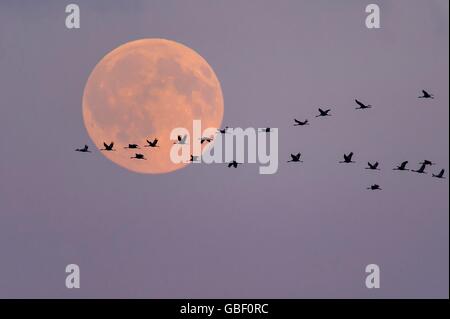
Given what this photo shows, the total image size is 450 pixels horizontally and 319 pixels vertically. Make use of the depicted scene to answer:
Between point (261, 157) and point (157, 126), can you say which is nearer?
point (157, 126)

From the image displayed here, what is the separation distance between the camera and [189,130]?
3723 inches

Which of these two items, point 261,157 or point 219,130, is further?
point 261,157

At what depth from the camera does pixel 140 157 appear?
95375 mm
